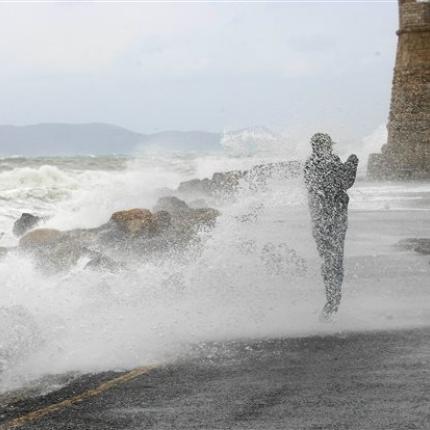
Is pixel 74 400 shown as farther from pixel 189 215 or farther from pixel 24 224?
pixel 24 224

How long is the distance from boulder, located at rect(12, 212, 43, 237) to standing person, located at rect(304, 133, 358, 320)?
47.3 feet

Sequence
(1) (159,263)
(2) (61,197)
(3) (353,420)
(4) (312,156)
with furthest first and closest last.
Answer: (2) (61,197) < (1) (159,263) < (4) (312,156) < (3) (353,420)

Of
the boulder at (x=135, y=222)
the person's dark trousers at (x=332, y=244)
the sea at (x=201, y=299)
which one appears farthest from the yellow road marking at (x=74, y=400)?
the boulder at (x=135, y=222)

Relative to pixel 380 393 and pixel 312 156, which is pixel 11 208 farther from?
pixel 380 393

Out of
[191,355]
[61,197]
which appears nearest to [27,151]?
[61,197]

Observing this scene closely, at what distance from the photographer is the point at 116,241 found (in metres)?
16.7

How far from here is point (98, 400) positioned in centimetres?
646

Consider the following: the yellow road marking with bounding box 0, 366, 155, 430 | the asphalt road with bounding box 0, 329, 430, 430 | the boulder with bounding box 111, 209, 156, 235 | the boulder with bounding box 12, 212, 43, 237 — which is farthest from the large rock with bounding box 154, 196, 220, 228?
the yellow road marking with bounding box 0, 366, 155, 430

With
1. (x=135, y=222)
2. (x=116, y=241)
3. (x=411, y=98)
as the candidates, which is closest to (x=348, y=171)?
(x=116, y=241)

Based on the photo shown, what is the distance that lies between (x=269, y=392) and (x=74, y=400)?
1618 millimetres

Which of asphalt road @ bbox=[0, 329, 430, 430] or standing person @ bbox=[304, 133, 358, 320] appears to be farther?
standing person @ bbox=[304, 133, 358, 320]

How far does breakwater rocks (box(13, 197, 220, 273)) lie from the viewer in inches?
567

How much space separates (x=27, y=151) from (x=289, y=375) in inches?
6736

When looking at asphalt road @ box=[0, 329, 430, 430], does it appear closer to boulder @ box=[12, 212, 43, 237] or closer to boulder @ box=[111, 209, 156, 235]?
boulder @ box=[111, 209, 156, 235]
